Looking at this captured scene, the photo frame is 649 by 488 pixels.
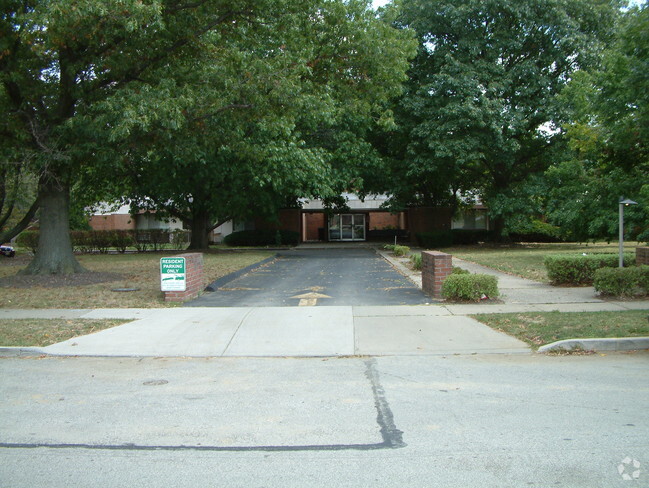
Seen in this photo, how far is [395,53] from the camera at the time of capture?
19.8 meters

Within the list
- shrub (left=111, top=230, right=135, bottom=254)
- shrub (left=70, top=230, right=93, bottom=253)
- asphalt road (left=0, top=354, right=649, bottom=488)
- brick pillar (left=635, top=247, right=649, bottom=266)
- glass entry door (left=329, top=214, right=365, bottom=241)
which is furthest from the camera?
glass entry door (left=329, top=214, right=365, bottom=241)

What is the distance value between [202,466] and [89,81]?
13.9 metres

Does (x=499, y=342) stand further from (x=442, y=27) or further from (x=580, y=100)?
(x=442, y=27)

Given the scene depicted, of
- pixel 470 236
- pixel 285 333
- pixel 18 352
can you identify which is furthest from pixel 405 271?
pixel 470 236

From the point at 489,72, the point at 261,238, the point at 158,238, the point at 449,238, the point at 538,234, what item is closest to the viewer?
the point at 489,72

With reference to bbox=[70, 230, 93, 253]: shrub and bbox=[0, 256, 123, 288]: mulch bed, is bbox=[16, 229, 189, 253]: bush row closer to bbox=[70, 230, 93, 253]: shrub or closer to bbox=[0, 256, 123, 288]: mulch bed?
bbox=[70, 230, 93, 253]: shrub

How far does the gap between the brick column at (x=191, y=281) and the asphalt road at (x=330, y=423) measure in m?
4.75

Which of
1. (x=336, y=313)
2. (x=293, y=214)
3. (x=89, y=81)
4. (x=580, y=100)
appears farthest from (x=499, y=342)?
(x=293, y=214)

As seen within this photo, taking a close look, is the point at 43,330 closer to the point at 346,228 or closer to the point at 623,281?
the point at 623,281

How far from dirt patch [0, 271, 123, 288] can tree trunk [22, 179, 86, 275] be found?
1.46 feet

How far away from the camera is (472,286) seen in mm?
11281

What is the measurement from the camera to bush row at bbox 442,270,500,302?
37.1 ft

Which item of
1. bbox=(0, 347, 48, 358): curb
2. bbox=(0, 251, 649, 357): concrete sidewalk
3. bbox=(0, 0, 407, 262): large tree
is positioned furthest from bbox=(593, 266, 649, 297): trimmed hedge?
bbox=(0, 347, 48, 358): curb

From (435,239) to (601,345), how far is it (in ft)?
86.1
